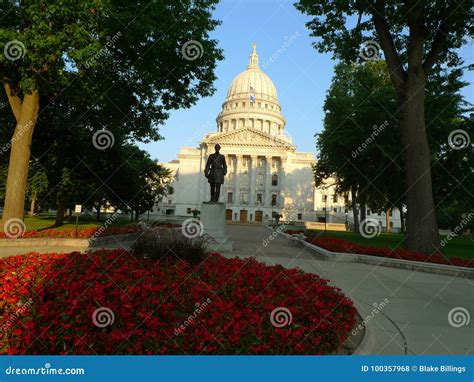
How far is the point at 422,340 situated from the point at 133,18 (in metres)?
14.4

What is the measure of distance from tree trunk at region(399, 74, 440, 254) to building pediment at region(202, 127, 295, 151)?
7037 cm

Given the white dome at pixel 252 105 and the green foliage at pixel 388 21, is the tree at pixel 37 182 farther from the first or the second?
the white dome at pixel 252 105

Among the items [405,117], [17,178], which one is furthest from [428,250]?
[17,178]

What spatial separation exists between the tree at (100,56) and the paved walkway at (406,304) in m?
10.6

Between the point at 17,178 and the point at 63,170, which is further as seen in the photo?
the point at 63,170

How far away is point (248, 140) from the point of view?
85.4 m

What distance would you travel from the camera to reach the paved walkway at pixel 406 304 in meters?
4.80

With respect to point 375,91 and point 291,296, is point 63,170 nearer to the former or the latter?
point 375,91

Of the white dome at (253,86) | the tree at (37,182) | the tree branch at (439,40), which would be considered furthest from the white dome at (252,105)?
the tree branch at (439,40)

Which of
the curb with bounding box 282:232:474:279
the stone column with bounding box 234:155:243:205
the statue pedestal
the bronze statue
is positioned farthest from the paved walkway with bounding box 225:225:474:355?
the stone column with bounding box 234:155:243:205

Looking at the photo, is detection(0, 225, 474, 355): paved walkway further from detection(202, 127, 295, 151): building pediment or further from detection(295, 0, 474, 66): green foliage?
detection(202, 127, 295, 151): building pediment

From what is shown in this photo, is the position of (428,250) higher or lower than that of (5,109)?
lower

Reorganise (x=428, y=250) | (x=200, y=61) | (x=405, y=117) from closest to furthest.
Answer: (x=428, y=250) → (x=405, y=117) → (x=200, y=61)

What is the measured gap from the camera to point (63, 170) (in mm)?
25656
